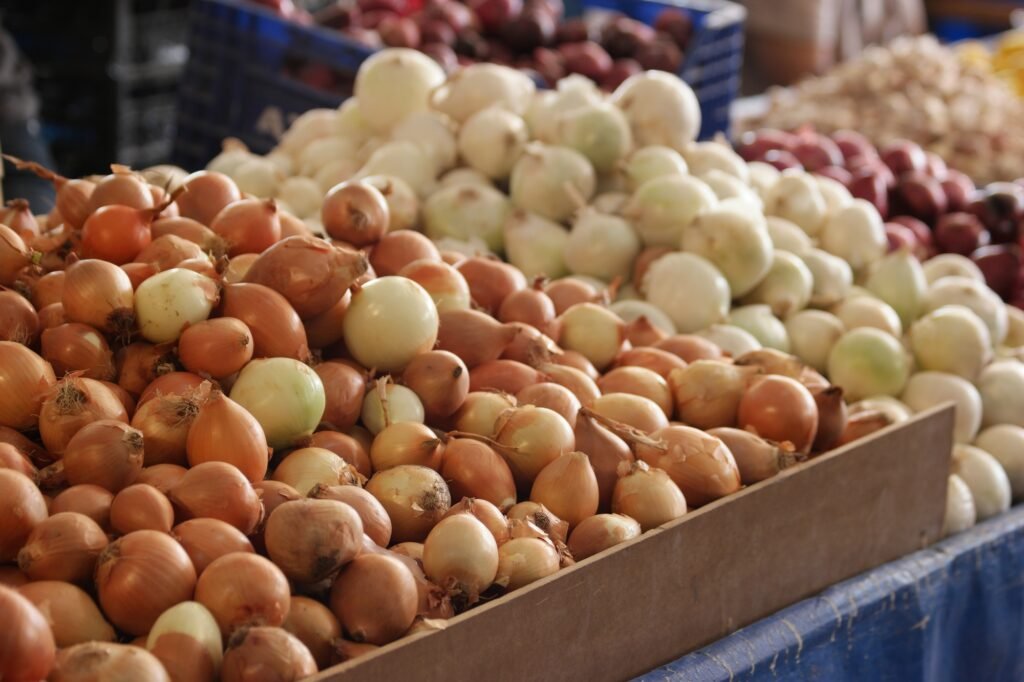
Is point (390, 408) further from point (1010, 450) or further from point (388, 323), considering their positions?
point (1010, 450)

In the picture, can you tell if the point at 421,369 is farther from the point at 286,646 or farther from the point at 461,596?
the point at 286,646

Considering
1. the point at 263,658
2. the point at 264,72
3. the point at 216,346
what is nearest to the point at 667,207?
the point at 216,346

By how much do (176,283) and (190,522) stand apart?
1.04ft

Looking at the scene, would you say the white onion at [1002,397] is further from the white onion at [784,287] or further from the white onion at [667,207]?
the white onion at [667,207]

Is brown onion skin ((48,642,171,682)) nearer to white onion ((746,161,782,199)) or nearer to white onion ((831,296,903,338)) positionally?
white onion ((831,296,903,338))

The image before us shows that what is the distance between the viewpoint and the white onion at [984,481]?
1.87 meters

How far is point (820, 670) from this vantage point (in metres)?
1.50

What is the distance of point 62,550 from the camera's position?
41.9 inches

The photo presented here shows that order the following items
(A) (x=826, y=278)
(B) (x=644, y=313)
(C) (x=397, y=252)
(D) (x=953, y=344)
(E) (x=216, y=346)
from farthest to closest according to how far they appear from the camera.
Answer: (A) (x=826, y=278)
(D) (x=953, y=344)
(B) (x=644, y=313)
(C) (x=397, y=252)
(E) (x=216, y=346)

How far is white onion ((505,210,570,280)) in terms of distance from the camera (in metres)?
2.05

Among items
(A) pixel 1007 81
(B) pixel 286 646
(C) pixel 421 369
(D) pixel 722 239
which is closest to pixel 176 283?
(C) pixel 421 369

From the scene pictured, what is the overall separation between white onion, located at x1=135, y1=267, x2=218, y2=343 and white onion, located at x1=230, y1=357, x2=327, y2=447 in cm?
8

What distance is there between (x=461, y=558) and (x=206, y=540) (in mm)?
248

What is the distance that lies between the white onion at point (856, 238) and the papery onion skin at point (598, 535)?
3.70 ft
